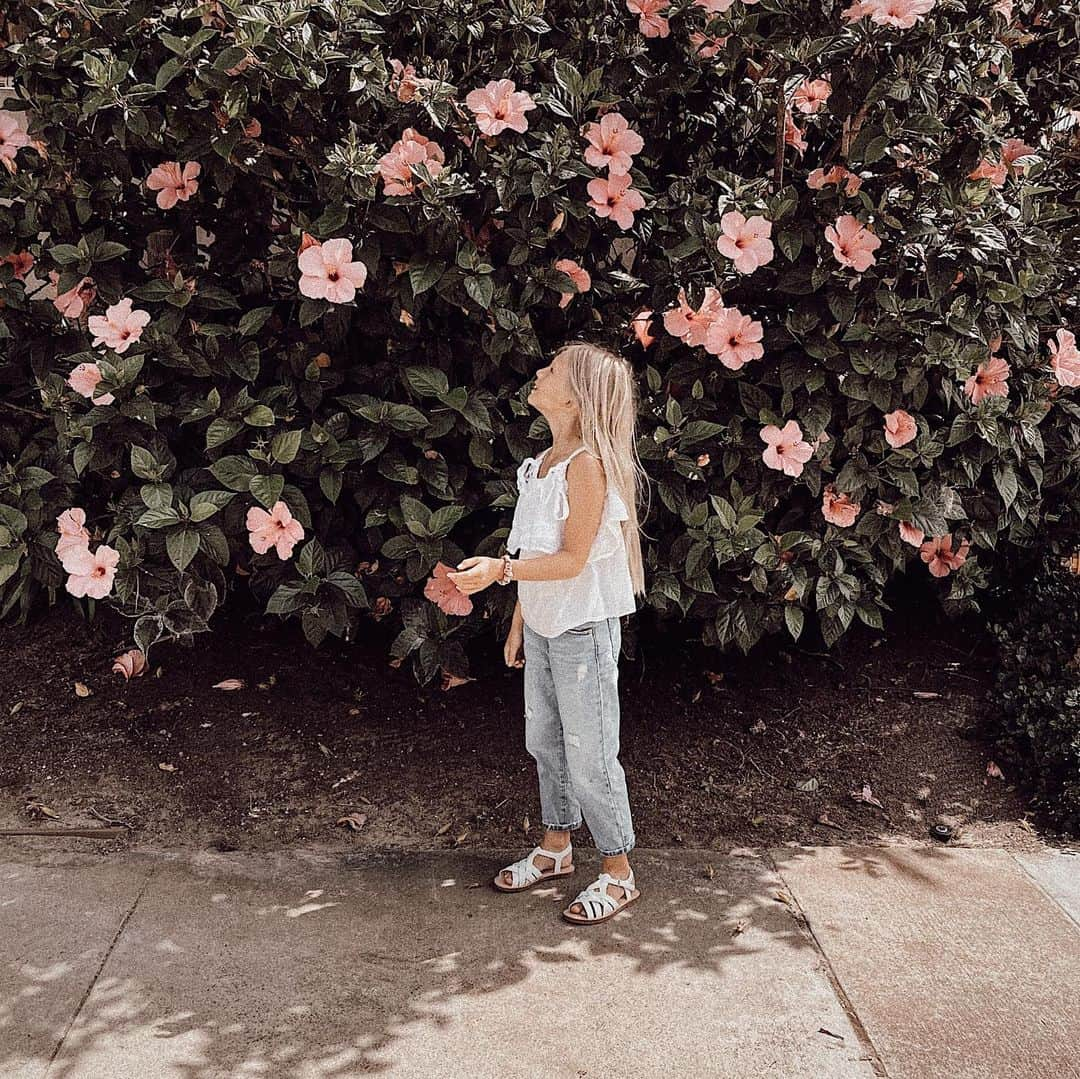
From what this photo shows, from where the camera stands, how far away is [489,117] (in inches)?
114

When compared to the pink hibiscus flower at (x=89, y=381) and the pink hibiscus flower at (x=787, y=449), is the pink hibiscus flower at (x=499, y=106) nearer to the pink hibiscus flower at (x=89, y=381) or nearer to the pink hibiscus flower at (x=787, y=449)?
the pink hibiscus flower at (x=787, y=449)

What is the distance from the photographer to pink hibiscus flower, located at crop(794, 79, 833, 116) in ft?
10.8

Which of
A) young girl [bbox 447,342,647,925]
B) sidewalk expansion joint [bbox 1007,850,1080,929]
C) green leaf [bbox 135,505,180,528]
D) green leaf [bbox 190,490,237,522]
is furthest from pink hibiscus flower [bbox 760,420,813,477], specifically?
green leaf [bbox 135,505,180,528]

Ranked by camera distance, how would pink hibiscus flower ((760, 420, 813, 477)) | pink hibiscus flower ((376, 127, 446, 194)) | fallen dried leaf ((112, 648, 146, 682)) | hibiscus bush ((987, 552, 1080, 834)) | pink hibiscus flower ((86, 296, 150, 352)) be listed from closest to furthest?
pink hibiscus flower ((376, 127, 446, 194)) < pink hibiscus flower ((86, 296, 150, 352)) < pink hibiscus flower ((760, 420, 813, 477)) < hibiscus bush ((987, 552, 1080, 834)) < fallen dried leaf ((112, 648, 146, 682))

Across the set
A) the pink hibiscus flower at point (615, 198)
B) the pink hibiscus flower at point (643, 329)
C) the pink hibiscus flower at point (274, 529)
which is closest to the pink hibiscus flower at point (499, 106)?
the pink hibiscus flower at point (615, 198)

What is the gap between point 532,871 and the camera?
2.98 metres

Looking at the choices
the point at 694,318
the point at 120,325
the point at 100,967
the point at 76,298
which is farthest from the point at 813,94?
the point at 100,967

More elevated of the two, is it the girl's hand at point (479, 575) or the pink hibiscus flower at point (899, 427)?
the pink hibiscus flower at point (899, 427)

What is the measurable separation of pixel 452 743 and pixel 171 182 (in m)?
1.76

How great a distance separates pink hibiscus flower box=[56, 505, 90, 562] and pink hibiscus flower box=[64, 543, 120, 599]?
0.6 inches

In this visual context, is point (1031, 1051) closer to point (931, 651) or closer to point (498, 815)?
point (498, 815)

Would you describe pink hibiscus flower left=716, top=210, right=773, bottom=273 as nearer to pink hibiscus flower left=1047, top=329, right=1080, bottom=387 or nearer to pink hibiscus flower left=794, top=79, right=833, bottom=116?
pink hibiscus flower left=794, top=79, right=833, bottom=116

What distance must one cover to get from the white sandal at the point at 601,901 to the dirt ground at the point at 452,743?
34 cm

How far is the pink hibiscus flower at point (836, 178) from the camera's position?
3.10 m
